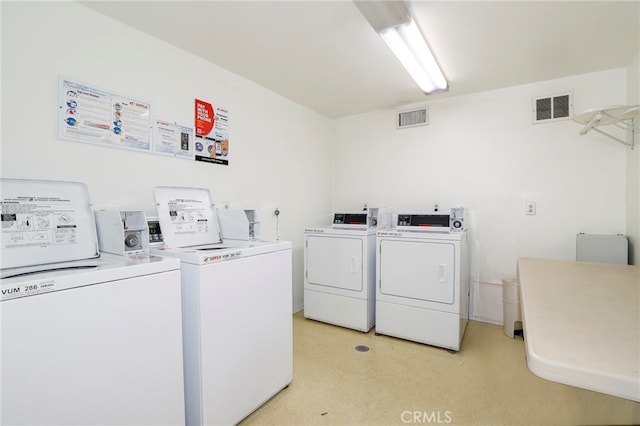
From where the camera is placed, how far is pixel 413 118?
3.59 metres

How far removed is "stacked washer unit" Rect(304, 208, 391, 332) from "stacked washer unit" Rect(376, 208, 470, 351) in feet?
0.43

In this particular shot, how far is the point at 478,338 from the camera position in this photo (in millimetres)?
2877

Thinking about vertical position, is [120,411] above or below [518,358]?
above

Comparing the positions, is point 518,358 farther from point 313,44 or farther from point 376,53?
point 313,44

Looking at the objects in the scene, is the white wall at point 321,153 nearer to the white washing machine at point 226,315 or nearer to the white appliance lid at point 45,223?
the white appliance lid at point 45,223

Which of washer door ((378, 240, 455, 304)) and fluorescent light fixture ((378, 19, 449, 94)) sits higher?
fluorescent light fixture ((378, 19, 449, 94))

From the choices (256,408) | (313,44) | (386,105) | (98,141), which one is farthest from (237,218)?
(386,105)

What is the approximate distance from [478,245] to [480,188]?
62 cm

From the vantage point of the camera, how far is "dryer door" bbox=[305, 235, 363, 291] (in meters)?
3.03

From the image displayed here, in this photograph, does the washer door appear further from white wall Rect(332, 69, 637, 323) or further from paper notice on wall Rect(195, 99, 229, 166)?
paper notice on wall Rect(195, 99, 229, 166)

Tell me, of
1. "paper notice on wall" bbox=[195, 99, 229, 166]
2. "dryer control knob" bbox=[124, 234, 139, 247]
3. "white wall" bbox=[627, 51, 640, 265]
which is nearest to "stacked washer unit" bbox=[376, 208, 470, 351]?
"white wall" bbox=[627, 51, 640, 265]

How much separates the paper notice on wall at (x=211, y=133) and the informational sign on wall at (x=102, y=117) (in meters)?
0.40

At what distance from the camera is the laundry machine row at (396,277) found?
8.70 feet

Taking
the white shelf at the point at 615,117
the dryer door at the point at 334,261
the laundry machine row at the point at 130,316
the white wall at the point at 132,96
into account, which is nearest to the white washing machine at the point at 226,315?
the laundry machine row at the point at 130,316
